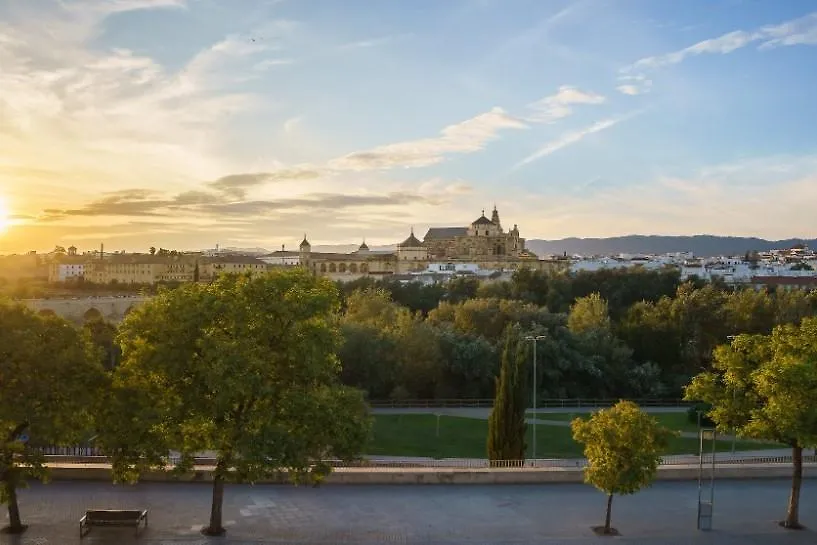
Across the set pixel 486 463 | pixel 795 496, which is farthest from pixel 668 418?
pixel 795 496

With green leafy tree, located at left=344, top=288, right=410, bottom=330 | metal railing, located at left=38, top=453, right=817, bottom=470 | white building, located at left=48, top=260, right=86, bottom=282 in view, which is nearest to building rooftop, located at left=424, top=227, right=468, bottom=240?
white building, located at left=48, top=260, right=86, bottom=282

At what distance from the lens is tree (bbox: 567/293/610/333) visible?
44.3m

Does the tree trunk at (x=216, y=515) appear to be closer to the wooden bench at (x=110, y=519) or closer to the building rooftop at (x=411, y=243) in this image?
the wooden bench at (x=110, y=519)

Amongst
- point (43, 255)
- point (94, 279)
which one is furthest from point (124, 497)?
point (43, 255)

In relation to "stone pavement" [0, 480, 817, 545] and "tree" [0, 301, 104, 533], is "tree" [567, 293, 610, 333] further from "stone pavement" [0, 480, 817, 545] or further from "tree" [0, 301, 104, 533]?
"tree" [0, 301, 104, 533]

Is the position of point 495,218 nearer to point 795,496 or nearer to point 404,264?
point 404,264

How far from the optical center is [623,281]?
216 ft

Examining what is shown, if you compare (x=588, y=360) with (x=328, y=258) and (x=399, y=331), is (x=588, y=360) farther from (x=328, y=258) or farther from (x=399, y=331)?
(x=328, y=258)

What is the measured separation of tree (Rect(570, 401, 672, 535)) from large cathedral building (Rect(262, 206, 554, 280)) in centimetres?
10870

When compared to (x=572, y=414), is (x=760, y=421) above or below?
above

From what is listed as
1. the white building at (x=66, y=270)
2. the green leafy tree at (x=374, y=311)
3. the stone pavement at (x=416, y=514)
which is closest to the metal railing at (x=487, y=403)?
the green leafy tree at (x=374, y=311)

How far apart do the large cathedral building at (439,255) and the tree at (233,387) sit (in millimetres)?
109156

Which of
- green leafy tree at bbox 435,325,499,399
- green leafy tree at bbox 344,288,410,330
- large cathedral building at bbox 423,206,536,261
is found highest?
large cathedral building at bbox 423,206,536,261

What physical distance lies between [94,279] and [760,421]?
388 feet
